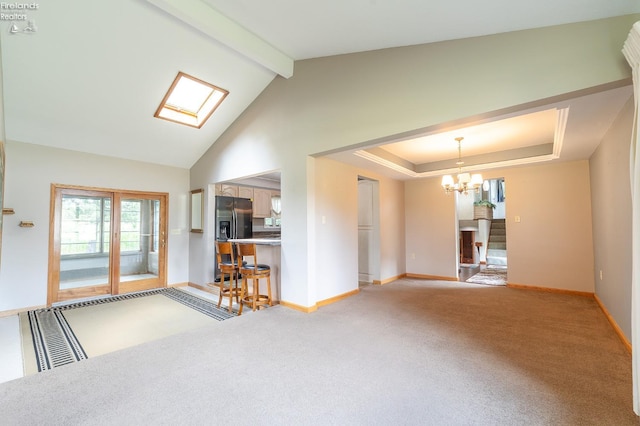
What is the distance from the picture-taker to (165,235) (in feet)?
17.9

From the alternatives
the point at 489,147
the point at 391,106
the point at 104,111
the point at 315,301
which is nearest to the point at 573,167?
the point at 489,147

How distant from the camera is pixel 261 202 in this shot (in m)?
6.49

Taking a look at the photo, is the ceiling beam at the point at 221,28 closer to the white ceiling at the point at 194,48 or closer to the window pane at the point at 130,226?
the white ceiling at the point at 194,48

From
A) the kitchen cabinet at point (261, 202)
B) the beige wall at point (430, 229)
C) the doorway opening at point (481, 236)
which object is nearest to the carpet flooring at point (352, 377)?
the beige wall at point (430, 229)

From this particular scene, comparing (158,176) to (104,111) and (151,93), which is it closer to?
(104,111)

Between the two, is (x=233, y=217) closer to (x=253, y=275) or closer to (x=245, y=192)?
(x=245, y=192)

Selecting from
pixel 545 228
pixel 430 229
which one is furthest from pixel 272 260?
pixel 545 228

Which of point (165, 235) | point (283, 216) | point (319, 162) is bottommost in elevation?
point (165, 235)

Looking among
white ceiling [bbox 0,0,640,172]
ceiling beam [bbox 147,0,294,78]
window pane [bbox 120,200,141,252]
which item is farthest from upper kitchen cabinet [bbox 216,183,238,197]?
ceiling beam [bbox 147,0,294,78]

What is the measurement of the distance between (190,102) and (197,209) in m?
2.11

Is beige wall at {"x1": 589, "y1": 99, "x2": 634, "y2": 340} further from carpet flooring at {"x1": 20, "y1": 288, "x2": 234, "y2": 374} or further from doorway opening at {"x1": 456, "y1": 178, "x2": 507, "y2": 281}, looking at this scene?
carpet flooring at {"x1": 20, "y1": 288, "x2": 234, "y2": 374}

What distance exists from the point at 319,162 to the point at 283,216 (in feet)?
3.10

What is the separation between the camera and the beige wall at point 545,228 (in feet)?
14.7

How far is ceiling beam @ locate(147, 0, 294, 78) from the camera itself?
103 inches
